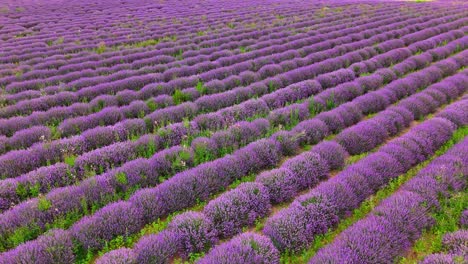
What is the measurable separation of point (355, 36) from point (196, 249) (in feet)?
42.8

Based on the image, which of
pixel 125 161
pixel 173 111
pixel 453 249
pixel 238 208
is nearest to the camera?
pixel 453 249

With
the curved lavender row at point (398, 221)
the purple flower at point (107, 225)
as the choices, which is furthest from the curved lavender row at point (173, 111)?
the curved lavender row at point (398, 221)

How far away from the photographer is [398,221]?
12.6 ft

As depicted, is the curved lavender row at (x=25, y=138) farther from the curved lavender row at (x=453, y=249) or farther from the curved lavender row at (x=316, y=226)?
the curved lavender row at (x=453, y=249)

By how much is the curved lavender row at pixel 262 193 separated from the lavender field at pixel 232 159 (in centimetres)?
2

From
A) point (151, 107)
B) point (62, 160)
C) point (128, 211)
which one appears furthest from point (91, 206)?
point (151, 107)

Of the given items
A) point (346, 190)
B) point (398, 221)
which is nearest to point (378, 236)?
point (398, 221)

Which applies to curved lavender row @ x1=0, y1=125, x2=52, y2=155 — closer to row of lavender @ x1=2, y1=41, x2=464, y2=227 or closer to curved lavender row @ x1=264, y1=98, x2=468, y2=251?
row of lavender @ x1=2, y1=41, x2=464, y2=227

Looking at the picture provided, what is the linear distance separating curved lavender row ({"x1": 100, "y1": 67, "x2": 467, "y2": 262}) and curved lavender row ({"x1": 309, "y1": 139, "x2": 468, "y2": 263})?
68 cm

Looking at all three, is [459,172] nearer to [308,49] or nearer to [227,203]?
[227,203]

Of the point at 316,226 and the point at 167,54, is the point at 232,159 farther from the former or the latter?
the point at 167,54

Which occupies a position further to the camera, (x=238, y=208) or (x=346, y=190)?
(x=346, y=190)

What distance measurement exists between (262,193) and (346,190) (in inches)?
44.9

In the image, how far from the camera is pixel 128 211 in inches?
163
